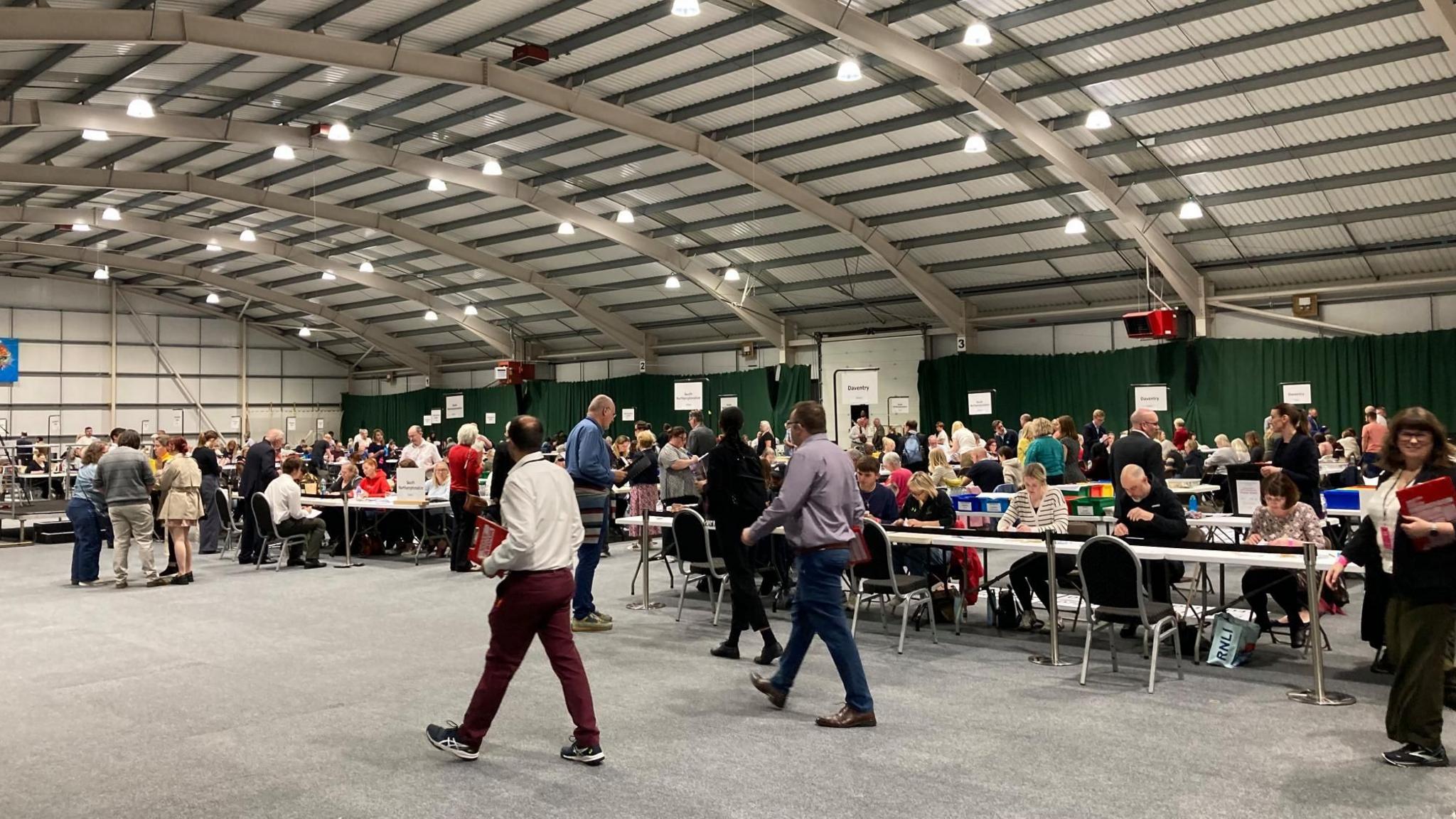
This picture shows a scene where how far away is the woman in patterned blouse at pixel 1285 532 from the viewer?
575 centimetres

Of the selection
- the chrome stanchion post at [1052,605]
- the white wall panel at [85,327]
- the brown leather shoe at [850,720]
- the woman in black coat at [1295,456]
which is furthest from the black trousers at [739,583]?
the white wall panel at [85,327]

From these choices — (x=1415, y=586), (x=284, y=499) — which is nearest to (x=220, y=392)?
(x=284, y=499)

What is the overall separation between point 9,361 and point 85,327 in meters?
2.25

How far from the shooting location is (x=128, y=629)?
7109mm

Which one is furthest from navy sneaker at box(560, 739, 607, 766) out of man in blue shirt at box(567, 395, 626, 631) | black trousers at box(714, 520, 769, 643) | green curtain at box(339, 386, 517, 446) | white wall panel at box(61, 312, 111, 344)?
white wall panel at box(61, 312, 111, 344)

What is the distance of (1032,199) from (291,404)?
76.1 feet

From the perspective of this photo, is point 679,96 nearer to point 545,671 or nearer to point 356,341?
point 545,671

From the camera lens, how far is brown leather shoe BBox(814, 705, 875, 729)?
14.6ft

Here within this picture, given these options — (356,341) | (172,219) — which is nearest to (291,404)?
(356,341)

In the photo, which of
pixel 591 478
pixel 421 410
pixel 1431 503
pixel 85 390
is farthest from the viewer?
pixel 421 410

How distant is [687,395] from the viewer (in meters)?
22.2

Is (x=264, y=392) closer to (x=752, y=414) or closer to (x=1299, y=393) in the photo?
(x=752, y=414)

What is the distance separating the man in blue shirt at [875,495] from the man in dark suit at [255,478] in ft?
21.5

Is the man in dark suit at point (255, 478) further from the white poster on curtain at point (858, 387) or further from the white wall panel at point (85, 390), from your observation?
the white wall panel at point (85, 390)
